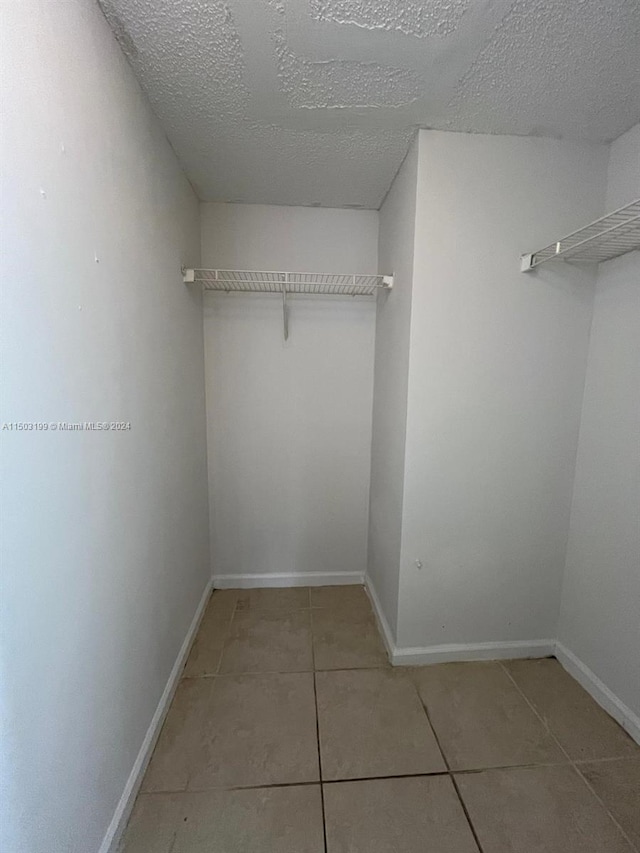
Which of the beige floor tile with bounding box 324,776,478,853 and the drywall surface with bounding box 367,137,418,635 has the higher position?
the drywall surface with bounding box 367,137,418,635

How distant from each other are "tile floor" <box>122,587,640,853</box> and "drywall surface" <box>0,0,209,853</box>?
9.8 inches

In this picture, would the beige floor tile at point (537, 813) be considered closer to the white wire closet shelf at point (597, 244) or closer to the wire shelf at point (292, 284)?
the white wire closet shelf at point (597, 244)

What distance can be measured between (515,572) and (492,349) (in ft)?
3.57

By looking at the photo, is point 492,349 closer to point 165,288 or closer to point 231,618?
point 165,288

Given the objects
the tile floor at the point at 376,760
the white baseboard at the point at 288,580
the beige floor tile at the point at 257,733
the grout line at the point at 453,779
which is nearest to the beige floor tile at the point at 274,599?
the white baseboard at the point at 288,580

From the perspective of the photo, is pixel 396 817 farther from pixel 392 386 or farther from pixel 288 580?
pixel 392 386

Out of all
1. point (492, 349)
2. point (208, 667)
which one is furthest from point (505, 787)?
point (492, 349)

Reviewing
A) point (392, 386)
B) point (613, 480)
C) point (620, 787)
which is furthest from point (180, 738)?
point (613, 480)

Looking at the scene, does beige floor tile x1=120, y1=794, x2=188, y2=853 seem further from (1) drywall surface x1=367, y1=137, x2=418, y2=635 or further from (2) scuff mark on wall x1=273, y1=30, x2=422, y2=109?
(2) scuff mark on wall x1=273, y1=30, x2=422, y2=109

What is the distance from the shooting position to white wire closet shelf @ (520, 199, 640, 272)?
1.21m

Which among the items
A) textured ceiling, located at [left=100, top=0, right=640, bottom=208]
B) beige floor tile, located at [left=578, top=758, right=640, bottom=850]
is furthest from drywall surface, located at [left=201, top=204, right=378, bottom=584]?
beige floor tile, located at [left=578, top=758, right=640, bottom=850]

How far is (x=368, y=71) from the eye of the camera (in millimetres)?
1156

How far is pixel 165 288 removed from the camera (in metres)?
1.52

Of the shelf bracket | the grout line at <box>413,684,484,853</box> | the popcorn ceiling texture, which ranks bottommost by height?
the grout line at <box>413,684,484,853</box>
